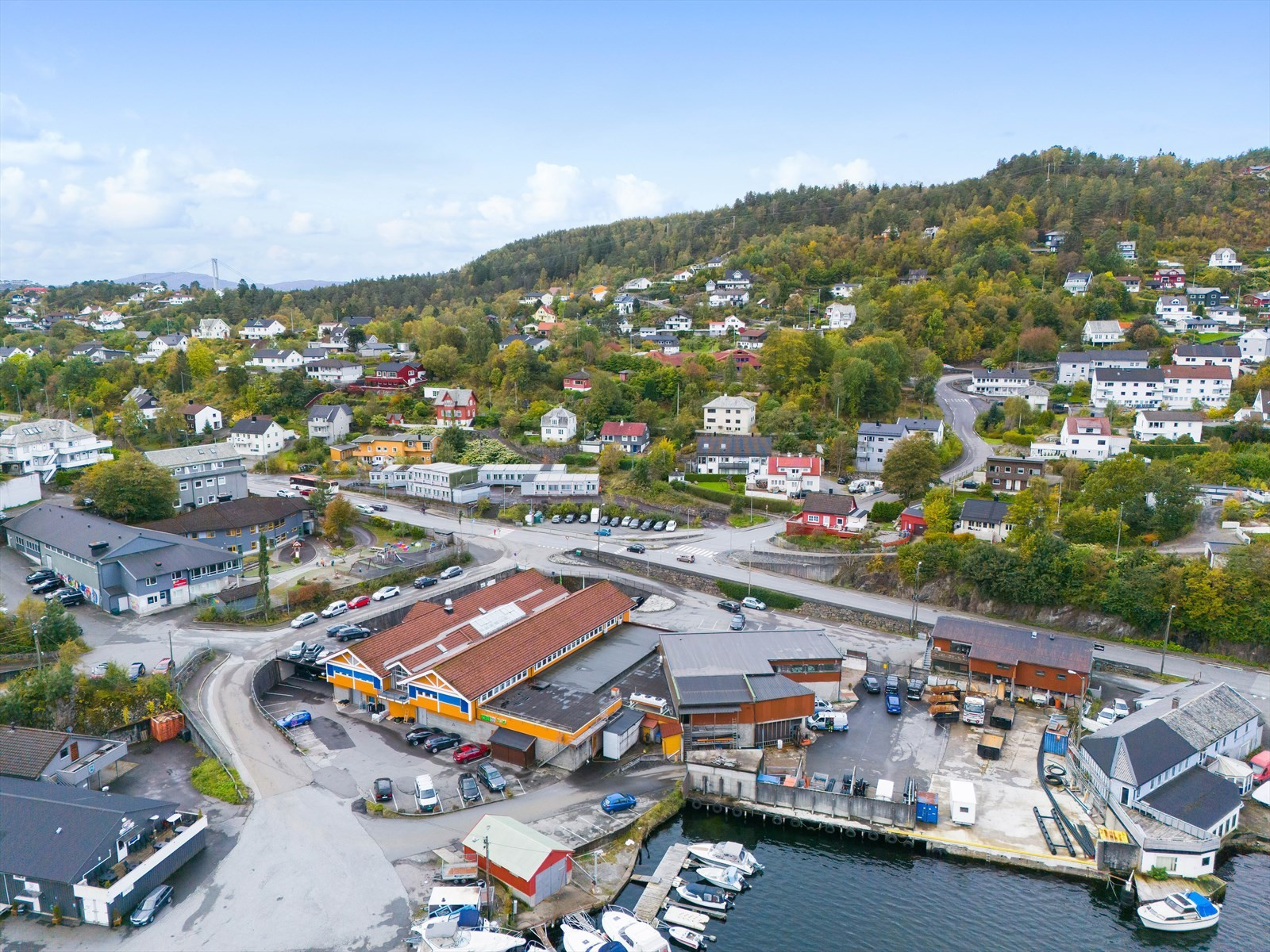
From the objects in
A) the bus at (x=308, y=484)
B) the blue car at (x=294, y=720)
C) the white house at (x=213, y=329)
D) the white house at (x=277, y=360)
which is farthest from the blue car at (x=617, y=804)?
the white house at (x=213, y=329)

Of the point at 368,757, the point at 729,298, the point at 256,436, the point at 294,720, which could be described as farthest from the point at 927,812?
the point at 729,298

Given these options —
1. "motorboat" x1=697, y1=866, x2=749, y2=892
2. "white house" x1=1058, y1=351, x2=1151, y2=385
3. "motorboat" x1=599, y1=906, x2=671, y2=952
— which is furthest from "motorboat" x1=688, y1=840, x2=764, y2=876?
"white house" x1=1058, y1=351, x2=1151, y2=385

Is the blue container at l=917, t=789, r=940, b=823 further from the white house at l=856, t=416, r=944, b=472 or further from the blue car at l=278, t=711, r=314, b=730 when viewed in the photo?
the white house at l=856, t=416, r=944, b=472

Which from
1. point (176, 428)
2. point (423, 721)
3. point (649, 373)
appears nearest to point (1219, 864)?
Result: point (423, 721)

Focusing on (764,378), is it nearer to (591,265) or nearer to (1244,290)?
(1244,290)

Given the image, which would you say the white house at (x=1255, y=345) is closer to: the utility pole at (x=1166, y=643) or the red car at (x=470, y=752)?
the utility pole at (x=1166, y=643)

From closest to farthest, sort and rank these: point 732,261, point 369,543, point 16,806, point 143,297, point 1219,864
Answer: point 16,806, point 1219,864, point 369,543, point 732,261, point 143,297
